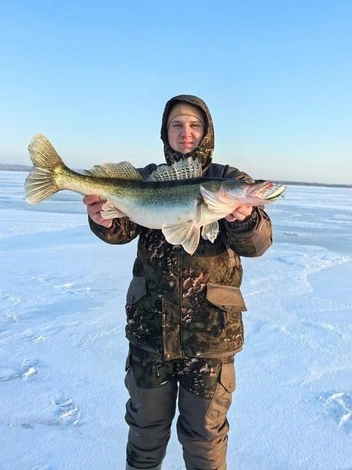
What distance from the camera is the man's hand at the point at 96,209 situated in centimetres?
253

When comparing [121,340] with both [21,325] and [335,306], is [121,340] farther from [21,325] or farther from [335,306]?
[335,306]

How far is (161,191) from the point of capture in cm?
244

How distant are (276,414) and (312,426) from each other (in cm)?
26

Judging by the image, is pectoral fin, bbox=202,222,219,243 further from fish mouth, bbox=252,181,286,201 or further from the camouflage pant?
the camouflage pant

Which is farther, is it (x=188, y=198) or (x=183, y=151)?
(x=183, y=151)

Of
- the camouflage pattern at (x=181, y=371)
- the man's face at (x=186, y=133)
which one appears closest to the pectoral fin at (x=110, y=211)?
the man's face at (x=186, y=133)

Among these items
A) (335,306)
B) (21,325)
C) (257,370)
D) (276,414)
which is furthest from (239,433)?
(335,306)

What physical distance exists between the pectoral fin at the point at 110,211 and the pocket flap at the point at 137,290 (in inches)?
14.8

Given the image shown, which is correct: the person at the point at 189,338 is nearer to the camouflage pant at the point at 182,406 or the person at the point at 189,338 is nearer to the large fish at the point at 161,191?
the camouflage pant at the point at 182,406

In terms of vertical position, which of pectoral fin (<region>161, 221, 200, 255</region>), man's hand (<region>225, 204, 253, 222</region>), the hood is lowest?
pectoral fin (<region>161, 221, 200, 255</region>)

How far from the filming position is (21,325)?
4.50m

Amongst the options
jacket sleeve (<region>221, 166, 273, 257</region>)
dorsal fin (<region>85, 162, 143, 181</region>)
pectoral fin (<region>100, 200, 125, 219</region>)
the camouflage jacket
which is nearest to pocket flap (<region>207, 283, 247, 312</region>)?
the camouflage jacket

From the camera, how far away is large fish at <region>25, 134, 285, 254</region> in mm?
2189

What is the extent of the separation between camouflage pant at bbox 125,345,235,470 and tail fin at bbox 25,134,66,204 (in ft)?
3.50
